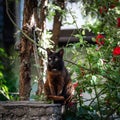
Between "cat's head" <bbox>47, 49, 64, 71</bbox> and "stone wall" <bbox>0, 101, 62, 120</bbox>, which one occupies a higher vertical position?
"cat's head" <bbox>47, 49, 64, 71</bbox>

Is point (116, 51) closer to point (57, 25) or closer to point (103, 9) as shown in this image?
point (103, 9)

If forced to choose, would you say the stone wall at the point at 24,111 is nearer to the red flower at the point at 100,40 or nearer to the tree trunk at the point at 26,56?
the red flower at the point at 100,40

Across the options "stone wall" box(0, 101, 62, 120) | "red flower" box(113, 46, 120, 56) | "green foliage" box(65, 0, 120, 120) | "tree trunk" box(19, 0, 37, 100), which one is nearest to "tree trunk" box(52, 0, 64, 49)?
"tree trunk" box(19, 0, 37, 100)

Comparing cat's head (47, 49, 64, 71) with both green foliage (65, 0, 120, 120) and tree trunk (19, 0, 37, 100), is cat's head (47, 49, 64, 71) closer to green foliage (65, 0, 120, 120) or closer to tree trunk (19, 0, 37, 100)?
green foliage (65, 0, 120, 120)

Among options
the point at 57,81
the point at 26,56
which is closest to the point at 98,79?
the point at 57,81

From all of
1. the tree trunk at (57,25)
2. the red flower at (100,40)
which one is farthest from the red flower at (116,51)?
the tree trunk at (57,25)

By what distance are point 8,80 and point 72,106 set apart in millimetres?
4488

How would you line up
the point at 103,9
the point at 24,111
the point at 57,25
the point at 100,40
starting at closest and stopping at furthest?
the point at 24,111
the point at 100,40
the point at 103,9
the point at 57,25

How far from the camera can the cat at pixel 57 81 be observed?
5.62m

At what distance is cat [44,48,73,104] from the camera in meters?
5.62

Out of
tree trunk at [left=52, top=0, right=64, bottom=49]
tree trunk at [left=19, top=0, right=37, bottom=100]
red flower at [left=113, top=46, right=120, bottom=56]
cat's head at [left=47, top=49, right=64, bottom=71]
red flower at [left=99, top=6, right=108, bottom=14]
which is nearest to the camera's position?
red flower at [left=113, top=46, right=120, bottom=56]

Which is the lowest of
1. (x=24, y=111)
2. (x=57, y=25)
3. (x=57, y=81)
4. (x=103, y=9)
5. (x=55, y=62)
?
(x=24, y=111)

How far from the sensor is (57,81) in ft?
18.7

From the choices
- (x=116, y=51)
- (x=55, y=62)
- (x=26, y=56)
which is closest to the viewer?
(x=116, y=51)
